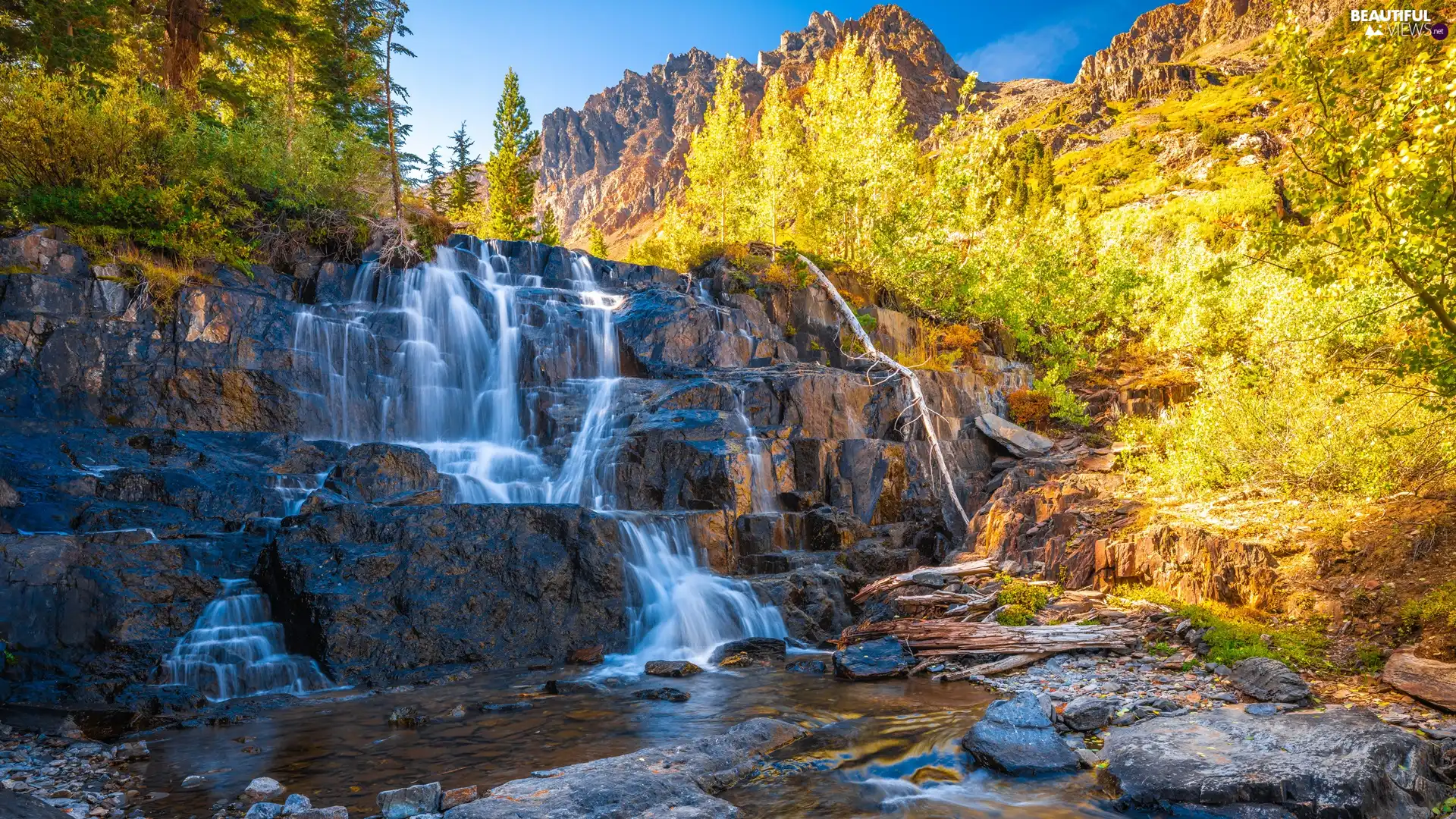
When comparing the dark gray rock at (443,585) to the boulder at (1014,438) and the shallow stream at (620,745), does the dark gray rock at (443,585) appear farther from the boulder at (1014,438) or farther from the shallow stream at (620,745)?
the boulder at (1014,438)

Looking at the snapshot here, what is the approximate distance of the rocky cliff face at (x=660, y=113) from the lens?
477ft

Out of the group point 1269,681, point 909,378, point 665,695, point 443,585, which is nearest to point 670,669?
point 665,695

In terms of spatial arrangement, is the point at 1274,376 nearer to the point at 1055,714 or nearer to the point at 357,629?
the point at 1055,714

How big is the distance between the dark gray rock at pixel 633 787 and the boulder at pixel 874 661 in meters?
3.25

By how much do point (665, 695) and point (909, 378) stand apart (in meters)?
13.8

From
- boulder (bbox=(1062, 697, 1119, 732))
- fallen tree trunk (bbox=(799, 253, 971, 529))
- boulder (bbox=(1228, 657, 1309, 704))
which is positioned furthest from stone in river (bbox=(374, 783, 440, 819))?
fallen tree trunk (bbox=(799, 253, 971, 529))

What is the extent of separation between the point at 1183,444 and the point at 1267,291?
12405mm

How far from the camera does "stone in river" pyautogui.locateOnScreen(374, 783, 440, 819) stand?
5.66 m

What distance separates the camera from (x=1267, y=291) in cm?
2266

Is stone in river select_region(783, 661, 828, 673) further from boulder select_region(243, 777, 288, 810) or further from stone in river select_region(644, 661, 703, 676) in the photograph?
boulder select_region(243, 777, 288, 810)

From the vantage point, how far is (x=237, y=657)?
9.79 metres

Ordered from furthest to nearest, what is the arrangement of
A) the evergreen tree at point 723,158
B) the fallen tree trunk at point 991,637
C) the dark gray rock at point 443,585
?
the evergreen tree at point 723,158, the dark gray rock at point 443,585, the fallen tree trunk at point 991,637

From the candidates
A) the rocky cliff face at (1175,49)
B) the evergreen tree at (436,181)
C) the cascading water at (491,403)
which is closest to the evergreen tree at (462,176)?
the evergreen tree at (436,181)
